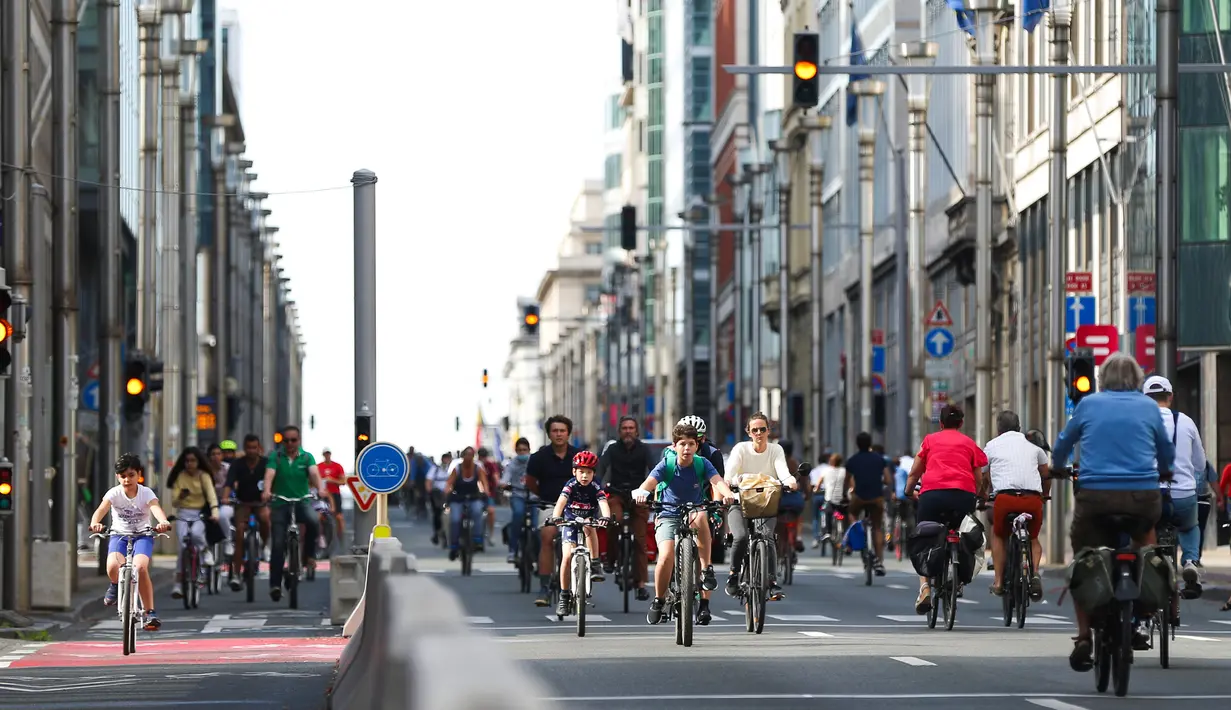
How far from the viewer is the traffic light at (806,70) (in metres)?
26.3

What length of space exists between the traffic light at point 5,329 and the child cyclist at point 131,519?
5.43 ft

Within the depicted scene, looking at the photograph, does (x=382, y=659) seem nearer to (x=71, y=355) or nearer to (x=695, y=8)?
(x=71, y=355)

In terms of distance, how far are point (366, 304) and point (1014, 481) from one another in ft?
29.0

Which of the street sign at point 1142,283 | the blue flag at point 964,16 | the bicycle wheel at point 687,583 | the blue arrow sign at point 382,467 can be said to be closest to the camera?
the bicycle wheel at point 687,583

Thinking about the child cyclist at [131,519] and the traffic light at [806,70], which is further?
the traffic light at [806,70]

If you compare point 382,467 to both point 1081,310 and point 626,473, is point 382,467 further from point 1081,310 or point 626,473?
point 1081,310

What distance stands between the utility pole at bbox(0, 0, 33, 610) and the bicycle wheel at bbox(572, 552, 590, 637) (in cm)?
539

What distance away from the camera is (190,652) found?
2162 cm

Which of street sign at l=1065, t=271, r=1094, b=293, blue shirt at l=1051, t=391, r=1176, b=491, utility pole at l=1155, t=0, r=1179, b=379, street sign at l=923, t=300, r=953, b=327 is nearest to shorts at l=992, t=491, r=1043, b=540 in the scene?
utility pole at l=1155, t=0, r=1179, b=379

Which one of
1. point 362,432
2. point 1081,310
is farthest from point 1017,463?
point 1081,310

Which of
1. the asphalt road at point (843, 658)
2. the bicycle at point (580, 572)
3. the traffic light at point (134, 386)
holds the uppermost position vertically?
the traffic light at point (134, 386)

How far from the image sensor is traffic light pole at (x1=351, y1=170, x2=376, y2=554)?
Answer: 95.1ft

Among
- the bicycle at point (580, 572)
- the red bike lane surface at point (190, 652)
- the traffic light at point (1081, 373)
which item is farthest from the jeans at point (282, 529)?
the traffic light at point (1081, 373)

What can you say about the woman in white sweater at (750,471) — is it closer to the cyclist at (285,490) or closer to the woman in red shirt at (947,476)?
the woman in red shirt at (947,476)
